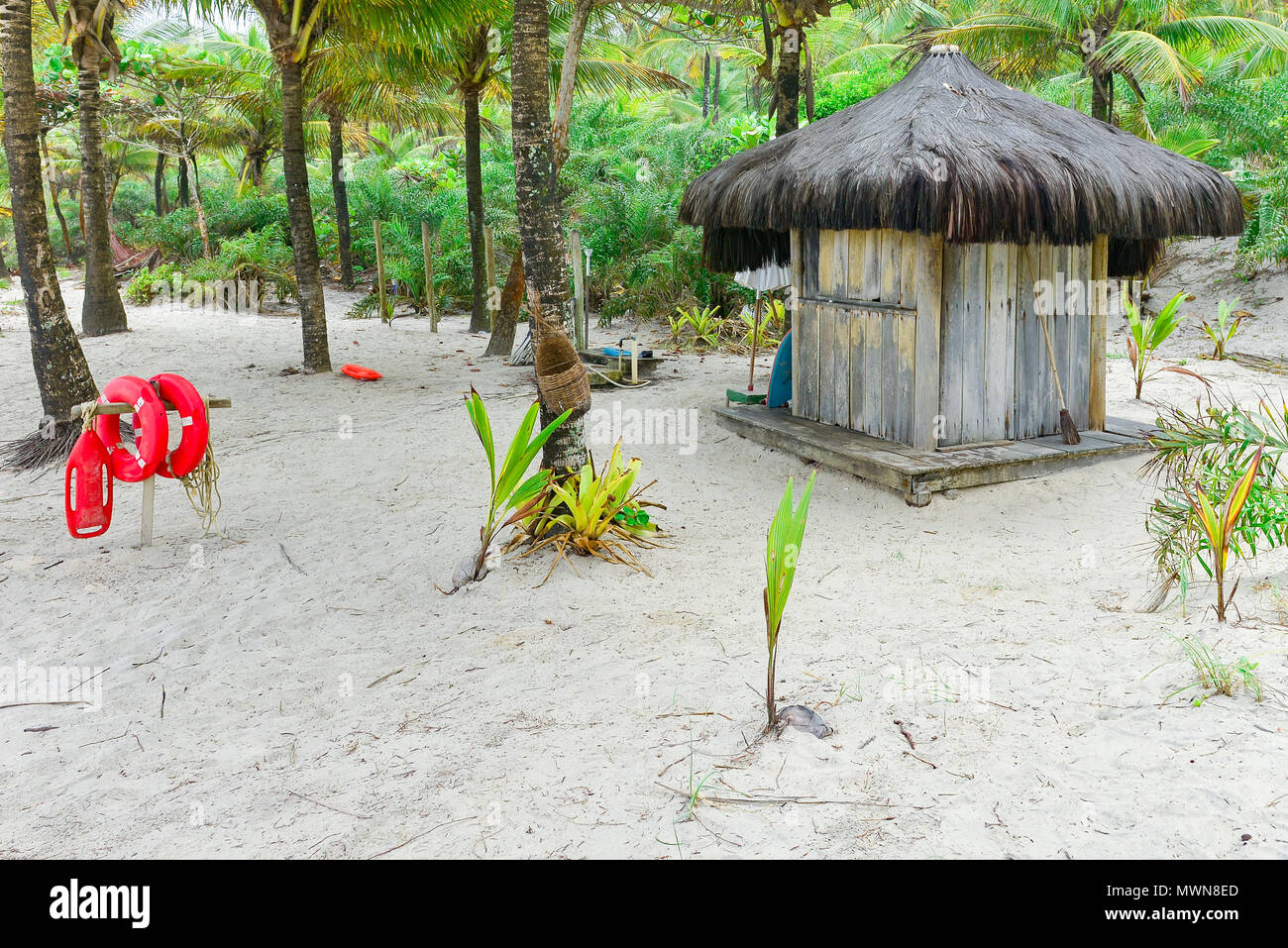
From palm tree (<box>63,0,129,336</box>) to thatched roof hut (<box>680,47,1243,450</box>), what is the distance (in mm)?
10194

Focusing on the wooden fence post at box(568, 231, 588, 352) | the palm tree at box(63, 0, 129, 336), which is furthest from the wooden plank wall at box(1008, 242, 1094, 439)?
the palm tree at box(63, 0, 129, 336)

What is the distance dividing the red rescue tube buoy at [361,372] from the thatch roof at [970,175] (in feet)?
16.8

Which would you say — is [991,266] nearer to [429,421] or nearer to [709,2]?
[429,421]

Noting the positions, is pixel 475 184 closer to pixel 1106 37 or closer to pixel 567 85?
pixel 567 85

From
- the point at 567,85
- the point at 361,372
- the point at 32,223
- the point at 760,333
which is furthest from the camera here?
the point at 760,333

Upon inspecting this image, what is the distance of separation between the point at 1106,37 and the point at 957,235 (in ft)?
38.4

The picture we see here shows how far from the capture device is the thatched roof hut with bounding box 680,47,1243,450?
649 cm

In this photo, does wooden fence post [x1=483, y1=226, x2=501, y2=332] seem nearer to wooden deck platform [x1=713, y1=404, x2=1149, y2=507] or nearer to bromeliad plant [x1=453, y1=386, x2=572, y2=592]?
wooden deck platform [x1=713, y1=404, x2=1149, y2=507]

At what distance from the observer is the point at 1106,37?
50.4 ft

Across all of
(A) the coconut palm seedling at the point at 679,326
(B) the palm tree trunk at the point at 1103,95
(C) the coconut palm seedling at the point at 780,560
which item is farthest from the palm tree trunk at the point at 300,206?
(B) the palm tree trunk at the point at 1103,95

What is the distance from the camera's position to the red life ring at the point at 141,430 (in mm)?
5812

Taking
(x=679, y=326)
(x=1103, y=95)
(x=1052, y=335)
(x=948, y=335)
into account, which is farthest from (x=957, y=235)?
(x=1103, y=95)

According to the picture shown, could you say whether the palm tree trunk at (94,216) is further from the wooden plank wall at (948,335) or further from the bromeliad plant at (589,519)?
the bromeliad plant at (589,519)

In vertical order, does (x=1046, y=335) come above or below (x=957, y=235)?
below
